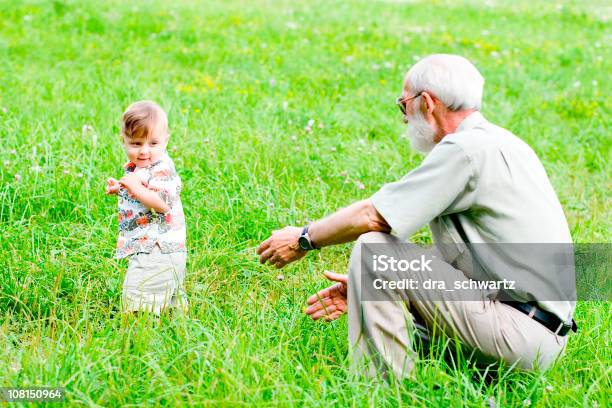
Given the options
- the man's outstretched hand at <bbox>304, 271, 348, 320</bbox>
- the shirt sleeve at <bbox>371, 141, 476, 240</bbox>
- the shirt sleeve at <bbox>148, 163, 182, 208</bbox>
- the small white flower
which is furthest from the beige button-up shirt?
the small white flower

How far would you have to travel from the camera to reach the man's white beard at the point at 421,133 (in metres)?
3.40

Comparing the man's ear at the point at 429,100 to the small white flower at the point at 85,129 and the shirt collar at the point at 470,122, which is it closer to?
the shirt collar at the point at 470,122

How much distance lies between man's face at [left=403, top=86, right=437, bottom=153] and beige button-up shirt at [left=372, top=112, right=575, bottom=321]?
0.24 meters

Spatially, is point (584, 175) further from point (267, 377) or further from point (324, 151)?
point (267, 377)

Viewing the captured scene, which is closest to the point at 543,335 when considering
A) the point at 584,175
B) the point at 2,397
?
the point at 2,397

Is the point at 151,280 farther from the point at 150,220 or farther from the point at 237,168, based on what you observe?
the point at 237,168

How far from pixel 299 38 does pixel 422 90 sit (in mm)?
6034

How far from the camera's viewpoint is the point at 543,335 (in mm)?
3094

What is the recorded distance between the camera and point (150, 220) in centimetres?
369

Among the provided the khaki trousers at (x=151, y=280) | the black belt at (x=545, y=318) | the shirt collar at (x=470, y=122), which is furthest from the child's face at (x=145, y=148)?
the black belt at (x=545, y=318)

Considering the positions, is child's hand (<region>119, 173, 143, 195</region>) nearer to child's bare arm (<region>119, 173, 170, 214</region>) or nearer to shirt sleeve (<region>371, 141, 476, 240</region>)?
child's bare arm (<region>119, 173, 170, 214</region>)

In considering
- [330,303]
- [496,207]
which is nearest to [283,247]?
[330,303]

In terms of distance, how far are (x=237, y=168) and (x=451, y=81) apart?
87.5 inches

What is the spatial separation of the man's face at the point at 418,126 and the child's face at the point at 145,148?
1098mm
